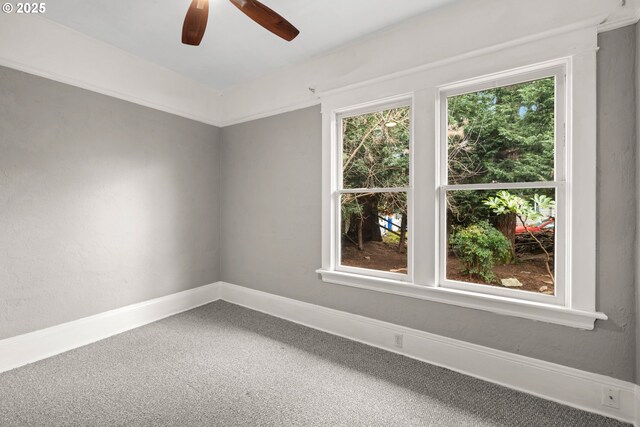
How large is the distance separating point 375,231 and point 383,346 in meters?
1.01

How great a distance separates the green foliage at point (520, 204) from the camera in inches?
81.4

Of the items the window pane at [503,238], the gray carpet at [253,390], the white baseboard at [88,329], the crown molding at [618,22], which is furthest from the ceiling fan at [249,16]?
the white baseboard at [88,329]

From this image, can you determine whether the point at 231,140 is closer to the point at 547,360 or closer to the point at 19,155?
the point at 19,155

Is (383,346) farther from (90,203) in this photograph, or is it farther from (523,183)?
(90,203)

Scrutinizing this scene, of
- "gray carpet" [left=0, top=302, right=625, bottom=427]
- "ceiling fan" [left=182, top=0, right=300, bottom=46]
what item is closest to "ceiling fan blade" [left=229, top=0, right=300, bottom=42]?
"ceiling fan" [left=182, top=0, right=300, bottom=46]

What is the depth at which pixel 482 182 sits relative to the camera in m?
2.27

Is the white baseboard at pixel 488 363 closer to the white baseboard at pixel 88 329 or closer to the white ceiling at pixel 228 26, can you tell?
the white baseboard at pixel 88 329

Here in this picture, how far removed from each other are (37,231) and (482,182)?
3521 mm

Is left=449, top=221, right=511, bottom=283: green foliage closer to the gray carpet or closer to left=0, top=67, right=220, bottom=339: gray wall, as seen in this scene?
the gray carpet

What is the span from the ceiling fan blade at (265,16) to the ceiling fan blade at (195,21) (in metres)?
0.20

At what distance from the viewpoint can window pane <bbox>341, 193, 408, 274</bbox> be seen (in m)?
2.69

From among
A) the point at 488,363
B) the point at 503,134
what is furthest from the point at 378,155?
the point at 488,363

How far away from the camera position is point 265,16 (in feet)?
5.68

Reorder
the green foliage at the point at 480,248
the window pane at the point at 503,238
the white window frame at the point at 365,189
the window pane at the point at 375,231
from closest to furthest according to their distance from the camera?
the window pane at the point at 503,238
the green foliage at the point at 480,248
the white window frame at the point at 365,189
the window pane at the point at 375,231
